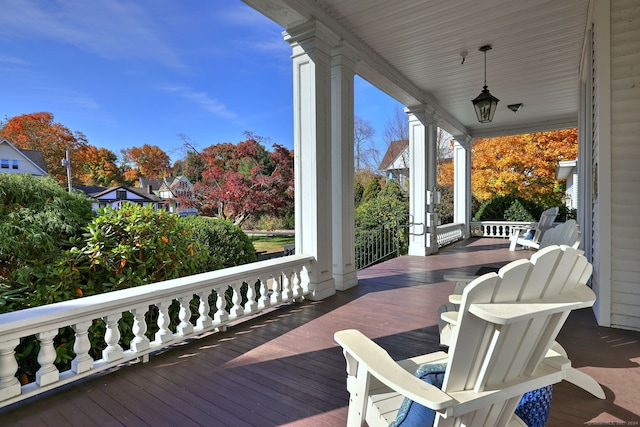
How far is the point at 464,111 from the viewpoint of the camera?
25.5ft

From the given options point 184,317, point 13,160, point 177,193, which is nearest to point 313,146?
point 184,317

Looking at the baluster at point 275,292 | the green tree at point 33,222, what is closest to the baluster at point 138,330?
the green tree at point 33,222

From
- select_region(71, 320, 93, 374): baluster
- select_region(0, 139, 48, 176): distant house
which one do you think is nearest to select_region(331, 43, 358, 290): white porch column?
select_region(71, 320, 93, 374): baluster

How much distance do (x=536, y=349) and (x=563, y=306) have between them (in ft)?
0.56

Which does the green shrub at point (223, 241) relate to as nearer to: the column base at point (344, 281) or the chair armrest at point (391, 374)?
the column base at point (344, 281)

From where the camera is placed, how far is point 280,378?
208 centimetres

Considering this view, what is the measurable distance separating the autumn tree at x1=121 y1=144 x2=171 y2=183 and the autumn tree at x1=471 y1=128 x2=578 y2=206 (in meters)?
10.8

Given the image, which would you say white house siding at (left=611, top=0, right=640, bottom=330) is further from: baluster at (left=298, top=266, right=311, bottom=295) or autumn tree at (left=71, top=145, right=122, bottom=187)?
autumn tree at (left=71, top=145, right=122, bottom=187)

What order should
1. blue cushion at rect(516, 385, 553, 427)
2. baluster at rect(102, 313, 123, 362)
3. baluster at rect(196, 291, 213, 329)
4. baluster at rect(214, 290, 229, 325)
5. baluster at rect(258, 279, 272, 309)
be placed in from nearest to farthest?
blue cushion at rect(516, 385, 553, 427), baluster at rect(102, 313, 123, 362), baluster at rect(196, 291, 213, 329), baluster at rect(214, 290, 229, 325), baluster at rect(258, 279, 272, 309)

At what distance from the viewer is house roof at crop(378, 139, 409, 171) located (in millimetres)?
18953

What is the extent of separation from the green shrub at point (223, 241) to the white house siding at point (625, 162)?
3.94m

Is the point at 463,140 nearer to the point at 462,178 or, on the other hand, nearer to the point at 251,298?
the point at 462,178

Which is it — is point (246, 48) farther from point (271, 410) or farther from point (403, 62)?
point (271, 410)

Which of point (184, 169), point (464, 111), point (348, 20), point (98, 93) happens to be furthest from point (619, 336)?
point (98, 93)
